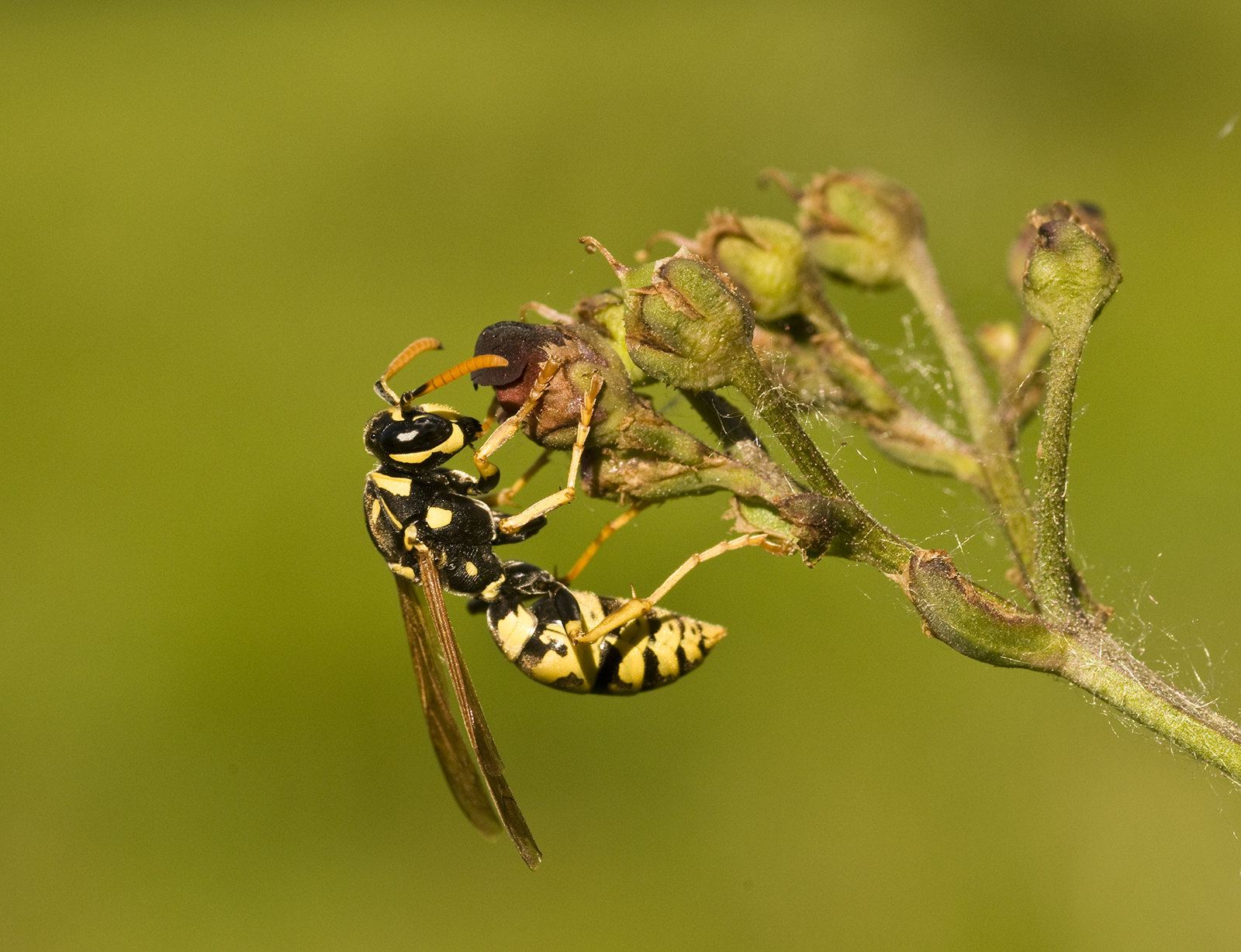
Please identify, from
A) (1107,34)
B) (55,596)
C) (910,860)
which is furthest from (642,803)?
(1107,34)

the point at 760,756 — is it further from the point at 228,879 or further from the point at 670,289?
the point at 670,289

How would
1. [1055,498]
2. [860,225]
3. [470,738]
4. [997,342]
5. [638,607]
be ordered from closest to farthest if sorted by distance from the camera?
[1055,498] → [470,738] → [638,607] → [860,225] → [997,342]

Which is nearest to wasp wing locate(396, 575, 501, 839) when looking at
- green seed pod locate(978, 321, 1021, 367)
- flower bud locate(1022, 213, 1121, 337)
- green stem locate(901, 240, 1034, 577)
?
green stem locate(901, 240, 1034, 577)

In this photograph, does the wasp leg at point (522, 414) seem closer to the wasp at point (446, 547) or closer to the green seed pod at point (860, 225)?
the wasp at point (446, 547)

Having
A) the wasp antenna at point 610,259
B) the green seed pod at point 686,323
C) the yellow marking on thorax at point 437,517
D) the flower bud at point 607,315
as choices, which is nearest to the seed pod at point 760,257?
the flower bud at point 607,315

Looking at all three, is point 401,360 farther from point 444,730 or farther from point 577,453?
point 444,730

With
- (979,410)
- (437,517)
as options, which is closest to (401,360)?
(437,517)
